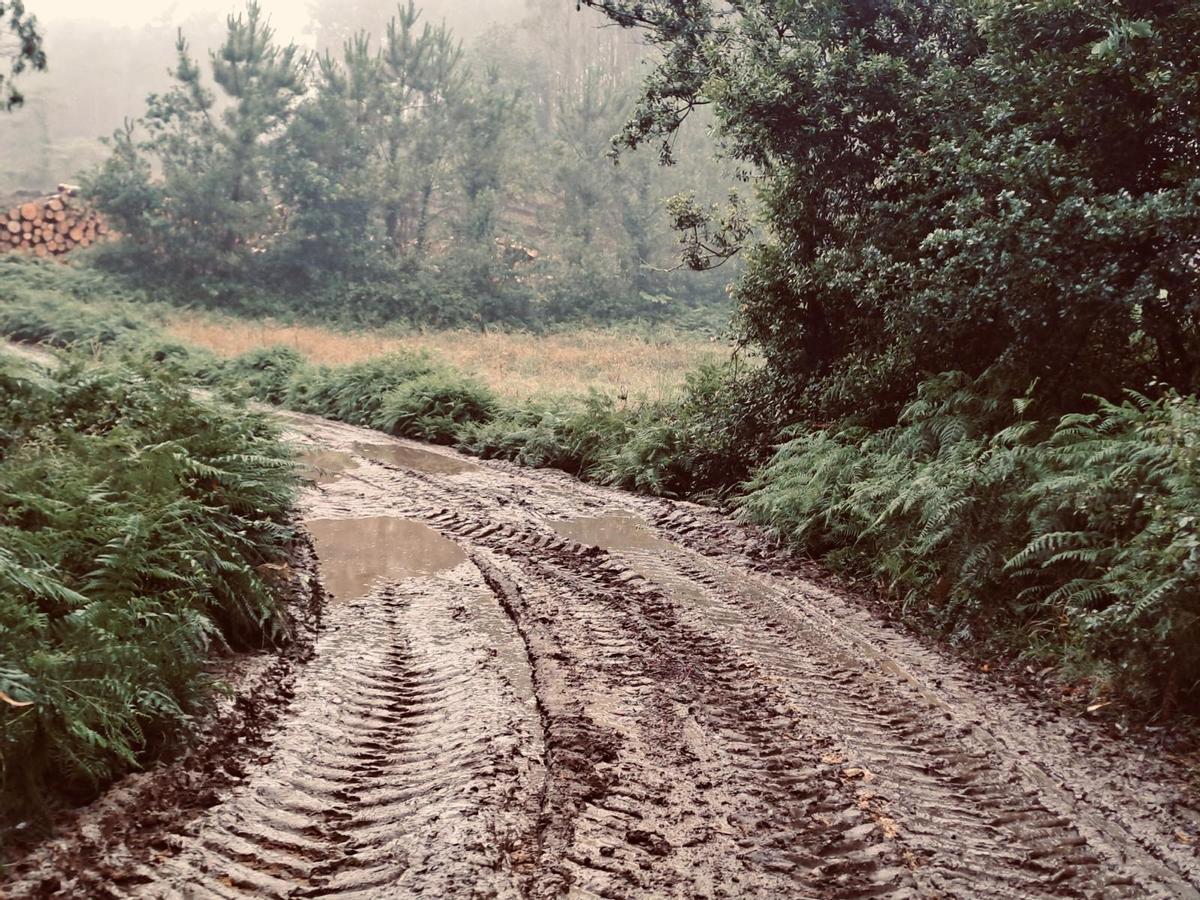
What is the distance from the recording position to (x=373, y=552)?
26.0ft

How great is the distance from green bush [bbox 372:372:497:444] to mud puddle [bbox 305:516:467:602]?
5810 mm

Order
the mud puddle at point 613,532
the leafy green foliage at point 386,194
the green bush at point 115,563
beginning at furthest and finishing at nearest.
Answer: the leafy green foliage at point 386,194
the mud puddle at point 613,532
the green bush at point 115,563

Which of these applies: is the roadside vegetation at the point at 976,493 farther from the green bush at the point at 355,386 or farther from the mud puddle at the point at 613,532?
the green bush at the point at 355,386

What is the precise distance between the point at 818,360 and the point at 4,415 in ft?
26.7

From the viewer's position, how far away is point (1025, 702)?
5004 mm

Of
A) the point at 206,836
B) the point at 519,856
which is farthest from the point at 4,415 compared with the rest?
the point at 519,856

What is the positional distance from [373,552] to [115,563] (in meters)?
3.40

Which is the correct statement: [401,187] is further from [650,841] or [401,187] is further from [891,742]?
[650,841]

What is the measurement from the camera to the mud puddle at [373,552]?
7.10 meters

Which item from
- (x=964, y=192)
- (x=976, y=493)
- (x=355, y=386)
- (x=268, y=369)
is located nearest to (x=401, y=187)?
(x=268, y=369)

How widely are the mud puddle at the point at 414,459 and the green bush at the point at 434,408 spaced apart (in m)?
0.94

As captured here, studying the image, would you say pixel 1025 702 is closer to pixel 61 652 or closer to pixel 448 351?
pixel 61 652

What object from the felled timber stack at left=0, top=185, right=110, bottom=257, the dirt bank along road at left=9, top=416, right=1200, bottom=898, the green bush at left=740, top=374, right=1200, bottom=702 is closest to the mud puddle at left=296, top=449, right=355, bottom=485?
the dirt bank along road at left=9, top=416, right=1200, bottom=898

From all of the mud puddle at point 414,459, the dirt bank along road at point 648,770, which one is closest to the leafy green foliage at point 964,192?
the dirt bank along road at point 648,770
